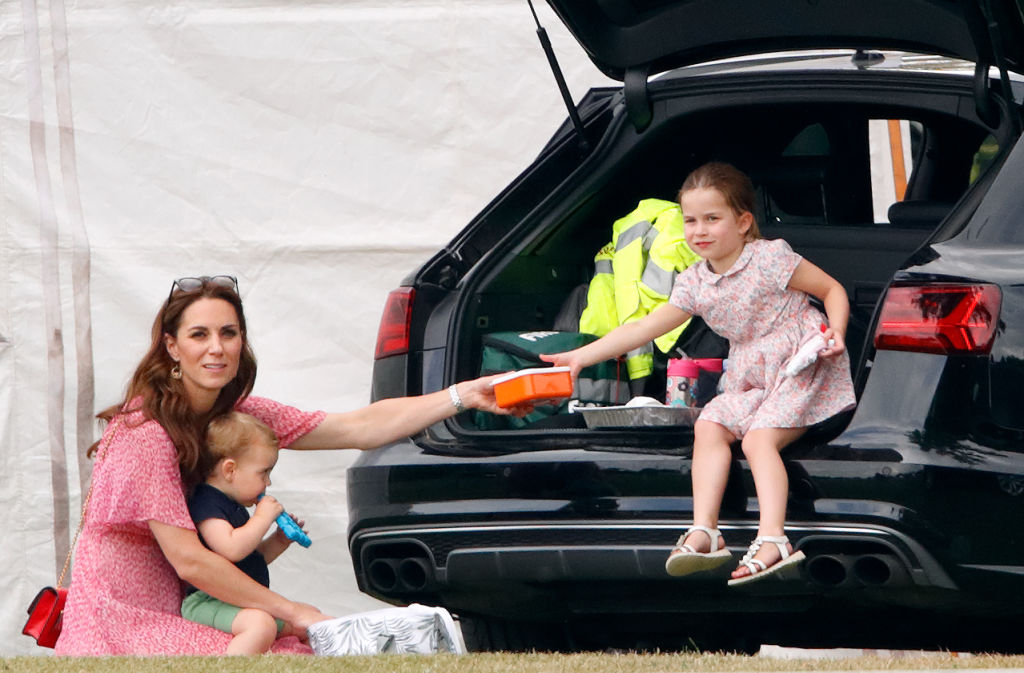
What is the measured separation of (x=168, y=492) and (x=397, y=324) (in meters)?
0.82

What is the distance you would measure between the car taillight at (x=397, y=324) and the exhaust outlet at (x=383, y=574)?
538 mm

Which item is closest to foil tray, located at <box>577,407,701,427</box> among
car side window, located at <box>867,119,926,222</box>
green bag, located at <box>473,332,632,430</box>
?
green bag, located at <box>473,332,632,430</box>

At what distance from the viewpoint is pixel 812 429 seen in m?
3.71

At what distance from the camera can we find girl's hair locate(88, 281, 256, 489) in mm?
3984

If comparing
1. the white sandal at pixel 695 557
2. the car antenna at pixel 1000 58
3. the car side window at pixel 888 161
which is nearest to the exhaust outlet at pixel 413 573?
the white sandal at pixel 695 557

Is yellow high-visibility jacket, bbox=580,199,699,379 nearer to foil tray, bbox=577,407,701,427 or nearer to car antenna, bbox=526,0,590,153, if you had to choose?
car antenna, bbox=526,0,590,153

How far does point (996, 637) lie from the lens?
391cm

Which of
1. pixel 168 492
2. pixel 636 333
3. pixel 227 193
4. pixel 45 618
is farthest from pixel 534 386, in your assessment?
pixel 227 193

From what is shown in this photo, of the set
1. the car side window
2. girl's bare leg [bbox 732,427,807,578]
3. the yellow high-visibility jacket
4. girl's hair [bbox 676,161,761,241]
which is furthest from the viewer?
the car side window

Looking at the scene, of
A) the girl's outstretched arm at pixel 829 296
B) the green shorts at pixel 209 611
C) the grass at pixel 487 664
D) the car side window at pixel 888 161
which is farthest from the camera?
the car side window at pixel 888 161

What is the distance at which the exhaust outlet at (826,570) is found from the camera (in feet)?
11.8

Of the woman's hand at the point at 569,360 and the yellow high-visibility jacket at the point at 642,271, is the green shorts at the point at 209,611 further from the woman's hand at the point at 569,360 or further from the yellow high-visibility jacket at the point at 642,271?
the yellow high-visibility jacket at the point at 642,271

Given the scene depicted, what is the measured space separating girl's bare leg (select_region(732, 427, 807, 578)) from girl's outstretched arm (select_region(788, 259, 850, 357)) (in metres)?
0.24

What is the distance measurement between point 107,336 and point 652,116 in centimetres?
300
